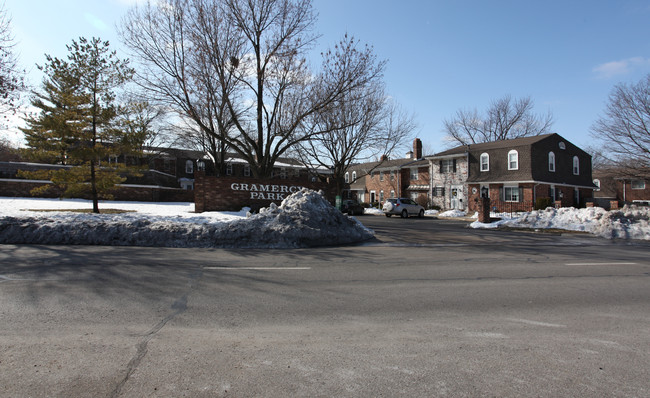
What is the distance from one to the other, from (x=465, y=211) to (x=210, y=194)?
27636 mm

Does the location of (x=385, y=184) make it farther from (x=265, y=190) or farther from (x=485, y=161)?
(x=265, y=190)

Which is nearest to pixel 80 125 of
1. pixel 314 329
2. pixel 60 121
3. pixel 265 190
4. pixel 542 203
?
pixel 60 121

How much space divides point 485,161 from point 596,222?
2077 cm

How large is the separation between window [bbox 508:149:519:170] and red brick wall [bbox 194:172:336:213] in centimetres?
2514

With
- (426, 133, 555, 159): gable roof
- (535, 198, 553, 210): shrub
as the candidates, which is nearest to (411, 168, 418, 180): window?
(426, 133, 555, 159): gable roof

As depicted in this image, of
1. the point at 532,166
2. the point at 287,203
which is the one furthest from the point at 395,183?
the point at 287,203

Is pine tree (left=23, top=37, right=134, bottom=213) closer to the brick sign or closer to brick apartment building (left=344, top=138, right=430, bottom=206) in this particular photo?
the brick sign

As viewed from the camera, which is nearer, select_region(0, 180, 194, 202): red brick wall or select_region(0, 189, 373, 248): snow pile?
select_region(0, 189, 373, 248): snow pile

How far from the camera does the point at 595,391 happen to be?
9.80 feet

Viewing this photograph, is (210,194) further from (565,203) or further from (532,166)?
(565,203)

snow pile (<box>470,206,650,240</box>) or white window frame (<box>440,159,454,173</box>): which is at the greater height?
white window frame (<box>440,159,454,173</box>)

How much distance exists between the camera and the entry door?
39.6m

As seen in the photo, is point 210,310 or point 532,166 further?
point 532,166

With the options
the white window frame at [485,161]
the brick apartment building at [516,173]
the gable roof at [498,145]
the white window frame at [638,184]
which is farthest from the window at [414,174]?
the white window frame at [638,184]
